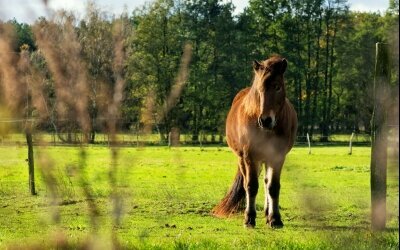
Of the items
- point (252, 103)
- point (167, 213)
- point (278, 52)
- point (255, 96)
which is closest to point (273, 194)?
point (252, 103)

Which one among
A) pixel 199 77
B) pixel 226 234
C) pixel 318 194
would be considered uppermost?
pixel 199 77

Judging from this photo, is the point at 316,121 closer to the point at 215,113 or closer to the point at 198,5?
the point at 215,113

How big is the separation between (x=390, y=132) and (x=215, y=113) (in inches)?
2296

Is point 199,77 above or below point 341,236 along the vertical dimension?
above

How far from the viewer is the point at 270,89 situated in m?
8.72

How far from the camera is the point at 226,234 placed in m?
8.94

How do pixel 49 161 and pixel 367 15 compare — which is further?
pixel 367 15

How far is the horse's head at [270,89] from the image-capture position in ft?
28.0

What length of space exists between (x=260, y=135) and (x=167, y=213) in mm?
2645

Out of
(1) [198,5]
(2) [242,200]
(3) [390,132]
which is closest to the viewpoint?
(3) [390,132]

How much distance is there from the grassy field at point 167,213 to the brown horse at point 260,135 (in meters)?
0.30

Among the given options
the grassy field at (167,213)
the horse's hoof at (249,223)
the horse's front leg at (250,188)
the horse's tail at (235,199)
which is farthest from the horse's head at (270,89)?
→ the horse's tail at (235,199)

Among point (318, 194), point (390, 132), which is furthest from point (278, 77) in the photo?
point (390, 132)

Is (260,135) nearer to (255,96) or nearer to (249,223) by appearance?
(255,96)
